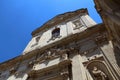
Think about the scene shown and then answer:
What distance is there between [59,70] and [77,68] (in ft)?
4.45

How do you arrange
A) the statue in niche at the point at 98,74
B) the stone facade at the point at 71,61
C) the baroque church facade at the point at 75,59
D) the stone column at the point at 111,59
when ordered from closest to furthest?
the stone column at the point at 111,59 < the statue in niche at the point at 98,74 < the baroque church facade at the point at 75,59 < the stone facade at the point at 71,61

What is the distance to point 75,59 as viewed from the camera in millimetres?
10453

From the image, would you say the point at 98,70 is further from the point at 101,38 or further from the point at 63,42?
the point at 63,42

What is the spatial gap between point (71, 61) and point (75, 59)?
27cm

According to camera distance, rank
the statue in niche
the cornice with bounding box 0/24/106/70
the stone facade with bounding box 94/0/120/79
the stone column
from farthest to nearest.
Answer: the cornice with bounding box 0/24/106/70, the statue in niche, the stone column, the stone facade with bounding box 94/0/120/79

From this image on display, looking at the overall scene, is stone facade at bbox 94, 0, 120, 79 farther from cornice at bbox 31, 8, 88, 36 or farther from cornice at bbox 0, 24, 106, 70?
cornice at bbox 31, 8, 88, 36

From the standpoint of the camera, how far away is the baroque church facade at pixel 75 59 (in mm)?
8609

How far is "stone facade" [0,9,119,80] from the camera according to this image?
8929mm

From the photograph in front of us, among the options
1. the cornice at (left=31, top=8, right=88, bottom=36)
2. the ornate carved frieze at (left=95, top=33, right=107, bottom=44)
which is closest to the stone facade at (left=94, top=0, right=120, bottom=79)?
the ornate carved frieze at (left=95, top=33, right=107, bottom=44)

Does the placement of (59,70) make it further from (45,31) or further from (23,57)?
(45,31)

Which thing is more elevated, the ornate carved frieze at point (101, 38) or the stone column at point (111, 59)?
the ornate carved frieze at point (101, 38)

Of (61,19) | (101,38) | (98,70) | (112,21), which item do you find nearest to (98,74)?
(98,70)

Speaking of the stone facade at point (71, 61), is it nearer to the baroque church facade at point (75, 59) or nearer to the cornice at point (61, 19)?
the baroque church facade at point (75, 59)

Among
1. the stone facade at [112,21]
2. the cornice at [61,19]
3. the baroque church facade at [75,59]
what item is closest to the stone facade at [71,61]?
the baroque church facade at [75,59]
